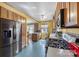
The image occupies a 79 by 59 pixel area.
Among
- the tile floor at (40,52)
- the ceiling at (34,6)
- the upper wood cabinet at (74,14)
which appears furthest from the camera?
the ceiling at (34,6)

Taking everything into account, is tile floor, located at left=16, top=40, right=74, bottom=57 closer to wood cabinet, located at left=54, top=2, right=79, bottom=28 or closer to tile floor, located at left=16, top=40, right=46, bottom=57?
tile floor, located at left=16, top=40, right=46, bottom=57

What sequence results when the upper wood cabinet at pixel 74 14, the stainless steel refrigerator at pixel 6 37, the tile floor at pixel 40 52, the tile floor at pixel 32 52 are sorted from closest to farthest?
the upper wood cabinet at pixel 74 14 < the tile floor at pixel 40 52 < the stainless steel refrigerator at pixel 6 37 < the tile floor at pixel 32 52

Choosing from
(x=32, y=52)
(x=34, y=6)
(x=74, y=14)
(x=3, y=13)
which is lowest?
(x=32, y=52)

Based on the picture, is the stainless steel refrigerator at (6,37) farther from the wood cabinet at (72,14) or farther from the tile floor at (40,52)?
the wood cabinet at (72,14)

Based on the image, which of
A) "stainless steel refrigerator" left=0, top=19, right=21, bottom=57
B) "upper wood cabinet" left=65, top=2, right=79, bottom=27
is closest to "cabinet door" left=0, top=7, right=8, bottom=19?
"stainless steel refrigerator" left=0, top=19, right=21, bottom=57

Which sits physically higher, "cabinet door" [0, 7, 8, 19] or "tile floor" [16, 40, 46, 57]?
"cabinet door" [0, 7, 8, 19]

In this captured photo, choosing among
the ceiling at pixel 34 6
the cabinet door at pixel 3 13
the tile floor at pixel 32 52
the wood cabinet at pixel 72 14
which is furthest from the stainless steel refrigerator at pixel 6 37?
the wood cabinet at pixel 72 14

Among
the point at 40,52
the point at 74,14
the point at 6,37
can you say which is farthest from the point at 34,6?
the point at 74,14

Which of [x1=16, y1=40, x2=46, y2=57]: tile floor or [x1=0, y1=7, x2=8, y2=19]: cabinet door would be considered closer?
[x1=0, y1=7, x2=8, y2=19]: cabinet door

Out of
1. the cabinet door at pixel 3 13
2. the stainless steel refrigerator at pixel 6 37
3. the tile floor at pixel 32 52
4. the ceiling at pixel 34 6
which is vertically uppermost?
the ceiling at pixel 34 6

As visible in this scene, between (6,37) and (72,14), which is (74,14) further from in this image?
(6,37)

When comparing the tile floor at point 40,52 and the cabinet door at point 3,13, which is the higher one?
the cabinet door at point 3,13

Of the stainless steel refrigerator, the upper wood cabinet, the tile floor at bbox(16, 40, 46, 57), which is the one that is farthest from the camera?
the tile floor at bbox(16, 40, 46, 57)

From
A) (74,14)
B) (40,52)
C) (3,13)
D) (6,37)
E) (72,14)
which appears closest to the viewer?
(74,14)
